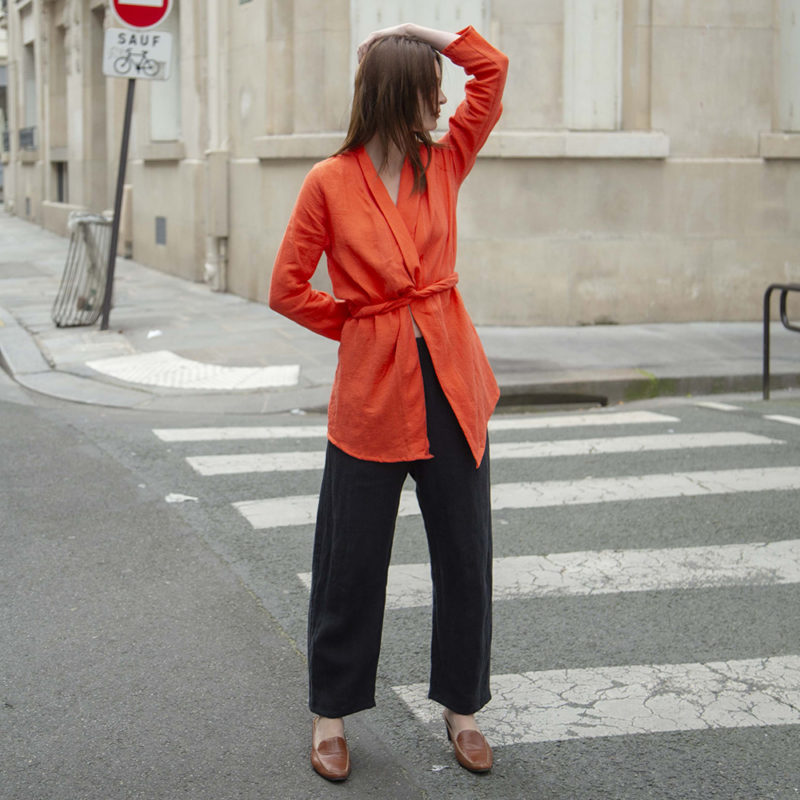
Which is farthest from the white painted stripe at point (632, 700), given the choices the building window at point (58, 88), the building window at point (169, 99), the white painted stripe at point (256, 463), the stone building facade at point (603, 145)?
the building window at point (58, 88)

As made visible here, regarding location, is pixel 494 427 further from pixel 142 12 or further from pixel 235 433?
pixel 142 12

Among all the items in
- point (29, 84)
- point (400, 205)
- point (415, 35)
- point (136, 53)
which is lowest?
point (400, 205)

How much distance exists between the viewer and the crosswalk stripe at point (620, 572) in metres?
4.86

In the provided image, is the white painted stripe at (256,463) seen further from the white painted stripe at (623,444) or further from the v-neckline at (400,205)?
the v-neckline at (400,205)

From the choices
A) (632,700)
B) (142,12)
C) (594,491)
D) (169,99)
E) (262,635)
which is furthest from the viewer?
(169,99)

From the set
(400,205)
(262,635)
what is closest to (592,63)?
(262,635)

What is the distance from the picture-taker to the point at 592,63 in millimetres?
12250

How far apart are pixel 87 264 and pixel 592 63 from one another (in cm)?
556

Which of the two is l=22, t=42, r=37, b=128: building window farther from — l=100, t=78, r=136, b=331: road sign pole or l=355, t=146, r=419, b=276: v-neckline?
l=355, t=146, r=419, b=276: v-neckline

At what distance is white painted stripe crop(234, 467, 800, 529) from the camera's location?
5973 mm

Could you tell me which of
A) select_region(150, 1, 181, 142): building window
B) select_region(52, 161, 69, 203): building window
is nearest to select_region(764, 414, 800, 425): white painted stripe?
select_region(150, 1, 181, 142): building window

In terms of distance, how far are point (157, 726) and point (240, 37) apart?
11.9 metres

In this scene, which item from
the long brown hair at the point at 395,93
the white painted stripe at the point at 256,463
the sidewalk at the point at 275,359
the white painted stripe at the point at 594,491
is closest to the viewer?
the long brown hair at the point at 395,93

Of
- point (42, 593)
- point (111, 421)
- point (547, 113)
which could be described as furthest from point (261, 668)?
point (547, 113)
